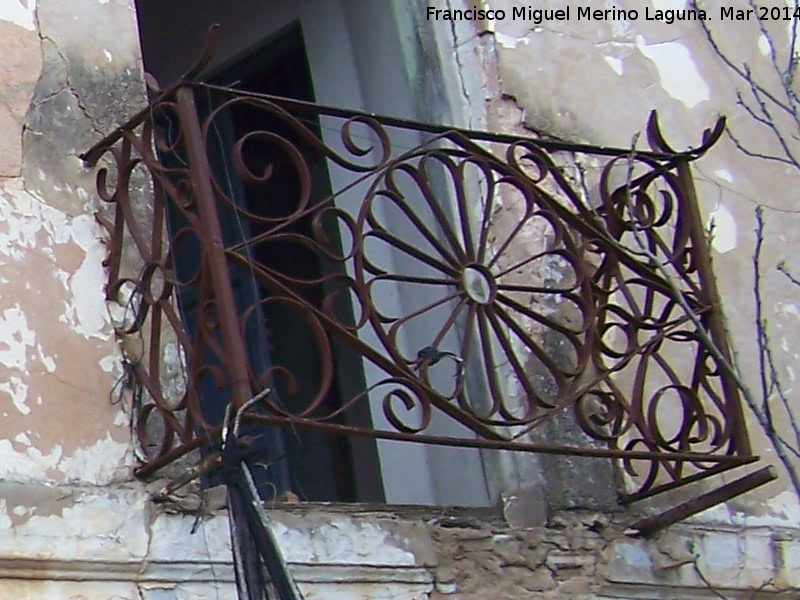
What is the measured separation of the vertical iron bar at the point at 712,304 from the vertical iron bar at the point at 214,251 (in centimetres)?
128

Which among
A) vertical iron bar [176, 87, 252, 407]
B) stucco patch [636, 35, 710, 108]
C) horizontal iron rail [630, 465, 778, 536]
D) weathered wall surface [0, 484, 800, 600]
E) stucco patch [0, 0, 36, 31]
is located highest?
stucco patch [636, 35, 710, 108]

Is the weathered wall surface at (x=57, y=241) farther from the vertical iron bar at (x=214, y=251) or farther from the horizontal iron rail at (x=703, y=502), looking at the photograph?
the horizontal iron rail at (x=703, y=502)

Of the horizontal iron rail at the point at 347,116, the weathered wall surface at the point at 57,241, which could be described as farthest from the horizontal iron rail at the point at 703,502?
the weathered wall surface at the point at 57,241

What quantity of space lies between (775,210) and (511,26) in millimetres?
953

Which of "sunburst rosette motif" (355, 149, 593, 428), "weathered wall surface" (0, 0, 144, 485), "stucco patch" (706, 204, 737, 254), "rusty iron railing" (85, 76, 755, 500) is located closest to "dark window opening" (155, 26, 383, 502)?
"rusty iron railing" (85, 76, 755, 500)

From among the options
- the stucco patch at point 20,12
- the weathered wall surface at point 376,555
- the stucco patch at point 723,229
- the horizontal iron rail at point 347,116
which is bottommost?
the weathered wall surface at point 376,555

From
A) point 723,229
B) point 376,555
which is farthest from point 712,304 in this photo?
point 376,555

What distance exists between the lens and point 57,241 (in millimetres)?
3422

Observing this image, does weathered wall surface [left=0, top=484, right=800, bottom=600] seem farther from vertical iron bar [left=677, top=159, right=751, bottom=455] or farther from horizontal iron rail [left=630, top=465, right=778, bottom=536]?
vertical iron bar [left=677, top=159, right=751, bottom=455]

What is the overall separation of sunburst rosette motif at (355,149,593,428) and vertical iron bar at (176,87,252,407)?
0.42 meters

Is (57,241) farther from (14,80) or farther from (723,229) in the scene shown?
(723,229)

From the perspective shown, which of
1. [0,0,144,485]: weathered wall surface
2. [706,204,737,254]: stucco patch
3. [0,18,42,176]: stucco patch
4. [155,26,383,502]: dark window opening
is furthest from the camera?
[155,26,383,502]: dark window opening

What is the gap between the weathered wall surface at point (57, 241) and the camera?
3.25 m

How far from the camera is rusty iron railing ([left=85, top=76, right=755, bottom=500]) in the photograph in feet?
10.5
